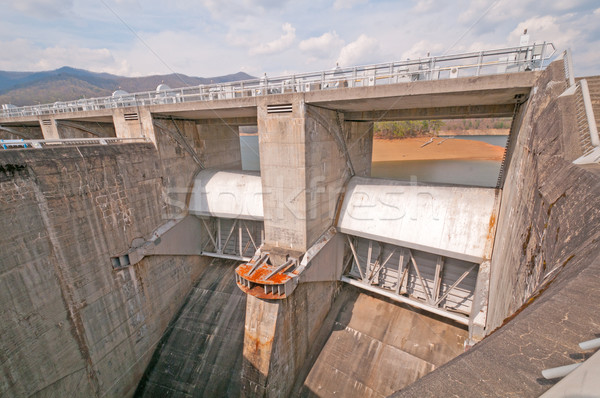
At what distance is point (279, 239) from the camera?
1128 cm

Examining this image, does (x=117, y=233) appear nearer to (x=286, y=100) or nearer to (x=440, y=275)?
(x=286, y=100)

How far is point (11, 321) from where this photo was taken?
8289 millimetres

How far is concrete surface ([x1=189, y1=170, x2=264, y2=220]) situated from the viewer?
13.6m

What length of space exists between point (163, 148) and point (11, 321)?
8422mm

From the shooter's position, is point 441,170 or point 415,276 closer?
point 415,276

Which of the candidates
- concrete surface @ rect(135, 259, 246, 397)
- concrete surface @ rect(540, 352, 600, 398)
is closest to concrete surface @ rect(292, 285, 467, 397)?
concrete surface @ rect(135, 259, 246, 397)

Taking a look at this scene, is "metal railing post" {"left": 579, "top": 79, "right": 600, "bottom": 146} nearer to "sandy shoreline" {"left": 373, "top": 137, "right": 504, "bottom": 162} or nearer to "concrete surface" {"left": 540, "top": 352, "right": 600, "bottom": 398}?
"concrete surface" {"left": 540, "top": 352, "right": 600, "bottom": 398}

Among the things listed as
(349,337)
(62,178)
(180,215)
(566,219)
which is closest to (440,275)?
(349,337)

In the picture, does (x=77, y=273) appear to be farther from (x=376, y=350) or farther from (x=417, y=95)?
(x=417, y=95)

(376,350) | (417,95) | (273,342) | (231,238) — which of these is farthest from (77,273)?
(417,95)

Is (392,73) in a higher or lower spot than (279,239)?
higher

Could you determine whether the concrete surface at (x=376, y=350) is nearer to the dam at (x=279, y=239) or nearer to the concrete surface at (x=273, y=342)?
the dam at (x=279, y=239)

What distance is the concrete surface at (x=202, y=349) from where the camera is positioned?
1216cm

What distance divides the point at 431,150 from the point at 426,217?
45304 millimetres
